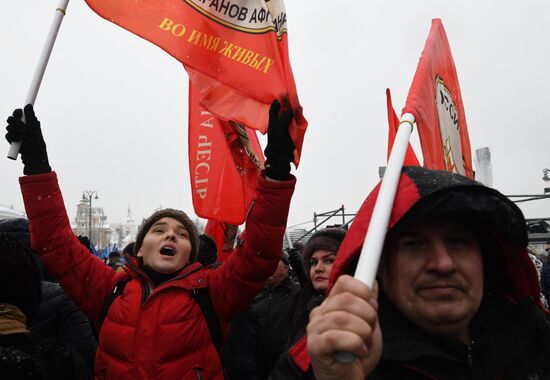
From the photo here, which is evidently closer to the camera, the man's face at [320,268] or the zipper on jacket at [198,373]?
the zipper on jacket at [198,373]

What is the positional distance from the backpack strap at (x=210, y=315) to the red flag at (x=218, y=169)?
1553mm

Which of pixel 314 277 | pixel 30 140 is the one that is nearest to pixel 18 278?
pixel 30 140

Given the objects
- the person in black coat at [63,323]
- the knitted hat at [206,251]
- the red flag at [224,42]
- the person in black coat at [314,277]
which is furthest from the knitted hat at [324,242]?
the person in black coat at [63,323]

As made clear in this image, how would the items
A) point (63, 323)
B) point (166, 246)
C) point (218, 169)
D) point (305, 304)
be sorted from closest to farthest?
point (166, 246), point (63, 323), point (305, 304), point (218, 169)

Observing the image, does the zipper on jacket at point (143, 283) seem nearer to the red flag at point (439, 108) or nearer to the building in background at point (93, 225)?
the red flag at point (439, 108)

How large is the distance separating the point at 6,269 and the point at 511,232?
5.67 feet

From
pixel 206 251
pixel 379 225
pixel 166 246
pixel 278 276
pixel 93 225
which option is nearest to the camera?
pixel 379 225

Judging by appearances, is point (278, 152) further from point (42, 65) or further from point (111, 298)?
point (42, 65)

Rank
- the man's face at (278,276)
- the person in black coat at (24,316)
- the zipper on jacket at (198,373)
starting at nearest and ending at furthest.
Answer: the person in black coat at (24,316) → the zipper on jacket at (198,373) → the man's face at (278,276)

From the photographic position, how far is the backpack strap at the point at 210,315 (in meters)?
2.18

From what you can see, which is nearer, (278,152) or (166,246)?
(278,152)

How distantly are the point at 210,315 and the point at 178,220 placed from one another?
2.33ft

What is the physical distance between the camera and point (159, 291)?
2.17m

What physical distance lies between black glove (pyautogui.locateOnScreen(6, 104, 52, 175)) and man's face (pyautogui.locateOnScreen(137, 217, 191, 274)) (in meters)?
0.66
